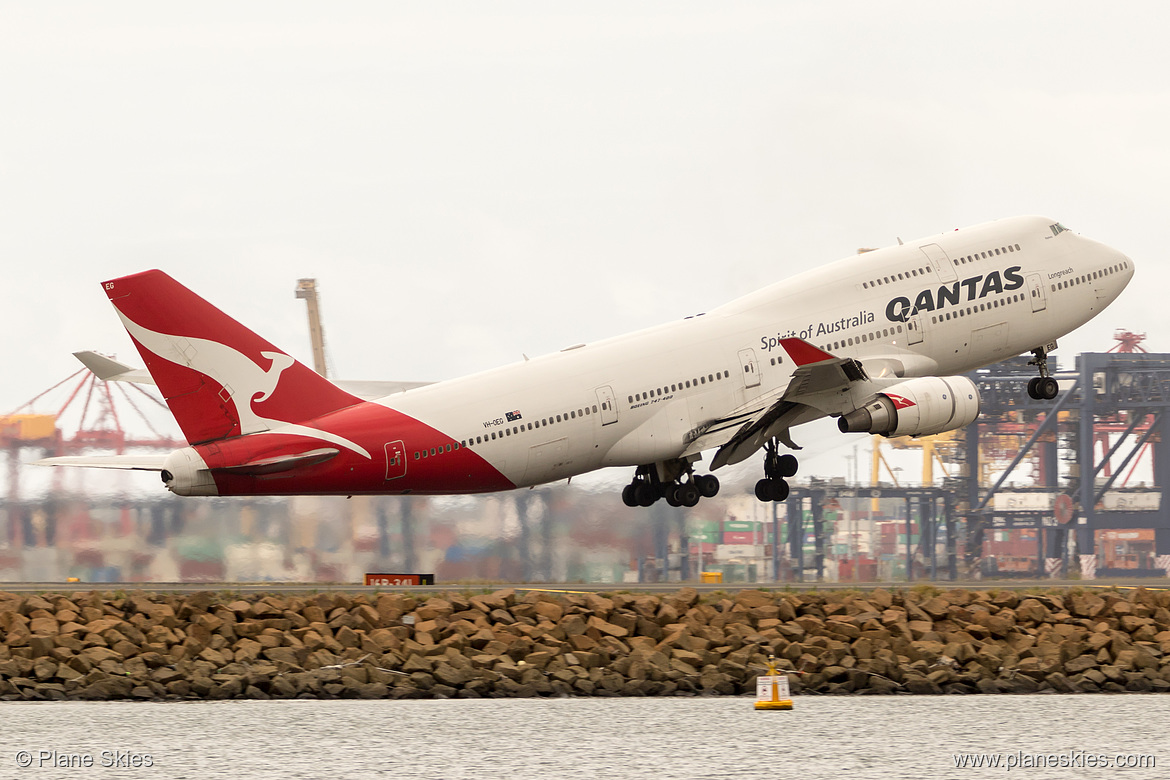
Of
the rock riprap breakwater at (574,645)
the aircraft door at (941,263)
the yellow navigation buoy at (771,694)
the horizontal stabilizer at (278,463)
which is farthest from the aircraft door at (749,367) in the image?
the yellow navigation buoy at (771,694)

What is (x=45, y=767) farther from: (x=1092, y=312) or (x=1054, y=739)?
(x=1092, y=312)

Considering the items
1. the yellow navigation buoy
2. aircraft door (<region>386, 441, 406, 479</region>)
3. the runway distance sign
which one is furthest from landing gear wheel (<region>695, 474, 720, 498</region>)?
the yellow navigation buoy

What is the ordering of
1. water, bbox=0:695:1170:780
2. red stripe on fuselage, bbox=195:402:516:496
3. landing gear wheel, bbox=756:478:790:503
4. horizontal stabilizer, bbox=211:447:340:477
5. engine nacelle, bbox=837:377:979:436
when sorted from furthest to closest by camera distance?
landing gear wheel, bbox=756:478:790:503 → engine nacelle, bbox=837:377:979:436 → red stripe on fuselage, bbox=195:402:516:496 → horizontal stabilizer, bbox=211:447:340:477 → water, bbox=0:695:1170:780

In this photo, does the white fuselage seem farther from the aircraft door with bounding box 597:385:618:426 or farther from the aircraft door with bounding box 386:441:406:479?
the aircraft door with bounding box 386:441:406:479

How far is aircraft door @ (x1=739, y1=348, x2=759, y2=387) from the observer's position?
4591 centimetres

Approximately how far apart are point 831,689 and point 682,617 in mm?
4967

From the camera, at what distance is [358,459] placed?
132ft

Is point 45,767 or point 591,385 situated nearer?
point 45,767

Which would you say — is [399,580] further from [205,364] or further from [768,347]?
[768,347]

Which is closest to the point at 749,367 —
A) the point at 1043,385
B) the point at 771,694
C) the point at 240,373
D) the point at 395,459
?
the point at 1043,385

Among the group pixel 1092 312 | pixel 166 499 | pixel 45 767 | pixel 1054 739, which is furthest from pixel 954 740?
pixel 166 499

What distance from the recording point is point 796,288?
46.9 meters

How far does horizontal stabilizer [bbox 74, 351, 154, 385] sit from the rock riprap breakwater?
20.2 ft

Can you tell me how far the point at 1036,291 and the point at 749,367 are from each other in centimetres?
1004
